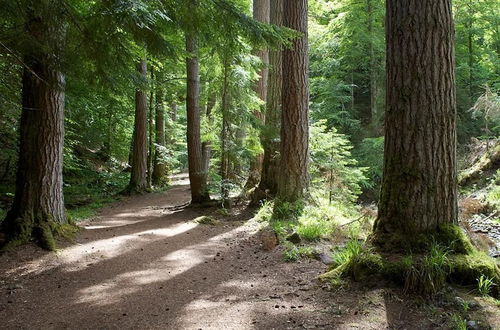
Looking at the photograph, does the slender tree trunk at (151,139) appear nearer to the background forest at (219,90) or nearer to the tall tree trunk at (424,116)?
the background forest at (219,90)

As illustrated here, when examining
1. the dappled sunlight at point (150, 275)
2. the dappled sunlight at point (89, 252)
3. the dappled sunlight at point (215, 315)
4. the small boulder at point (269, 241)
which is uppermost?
the small boulder at point (269, 241)

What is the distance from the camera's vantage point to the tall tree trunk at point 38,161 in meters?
6.19

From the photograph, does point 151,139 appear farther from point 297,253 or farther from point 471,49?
point 471,49

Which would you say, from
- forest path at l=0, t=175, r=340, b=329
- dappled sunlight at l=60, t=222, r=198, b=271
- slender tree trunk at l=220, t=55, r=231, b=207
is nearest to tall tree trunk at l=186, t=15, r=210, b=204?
slender tree trunk at l=220, t=55, r=231, b=207

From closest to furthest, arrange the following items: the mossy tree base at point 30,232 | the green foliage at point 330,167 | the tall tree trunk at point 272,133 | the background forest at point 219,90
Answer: the background forest at point 219,90
the mossy tree base at point 30,232
the green foliage at point 330,167
the tall tree trunk at point 272,133

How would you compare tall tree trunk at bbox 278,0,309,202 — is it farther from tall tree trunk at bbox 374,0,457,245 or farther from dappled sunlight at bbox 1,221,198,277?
tall tree trunk at bbox 374,0,457,245

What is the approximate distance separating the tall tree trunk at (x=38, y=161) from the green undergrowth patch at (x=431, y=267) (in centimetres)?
508

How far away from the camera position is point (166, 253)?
6449 mm

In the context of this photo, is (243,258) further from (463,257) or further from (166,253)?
(463,257)

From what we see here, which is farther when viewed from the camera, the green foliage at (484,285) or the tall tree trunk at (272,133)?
the tall tree trunk at (272,133)

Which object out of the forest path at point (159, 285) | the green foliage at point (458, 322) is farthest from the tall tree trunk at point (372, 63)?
the green foliage at point (458, 322)

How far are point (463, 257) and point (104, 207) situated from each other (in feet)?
37.5

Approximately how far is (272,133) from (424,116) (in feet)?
19.4

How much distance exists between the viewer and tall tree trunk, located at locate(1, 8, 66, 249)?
6188 mm
